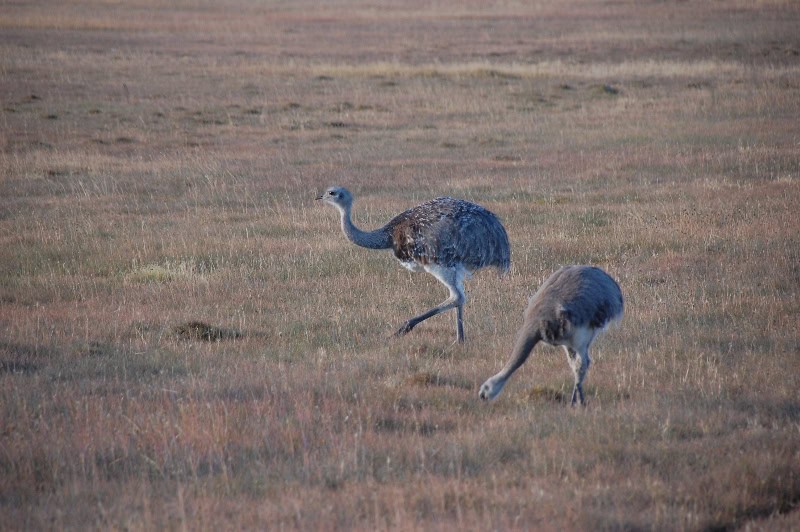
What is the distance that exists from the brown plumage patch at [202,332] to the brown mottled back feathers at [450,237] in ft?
6.38

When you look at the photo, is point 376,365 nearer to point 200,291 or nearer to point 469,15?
point 200,291

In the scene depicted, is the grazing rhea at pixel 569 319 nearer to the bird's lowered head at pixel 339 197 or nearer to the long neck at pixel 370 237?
the long neck at pixel 370 237

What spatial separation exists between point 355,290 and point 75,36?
46.2 meters

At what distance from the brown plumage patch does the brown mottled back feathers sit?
6.38ft

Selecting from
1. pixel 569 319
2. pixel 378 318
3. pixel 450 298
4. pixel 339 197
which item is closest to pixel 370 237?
pixel 339 197

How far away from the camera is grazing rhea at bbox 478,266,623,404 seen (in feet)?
24.5

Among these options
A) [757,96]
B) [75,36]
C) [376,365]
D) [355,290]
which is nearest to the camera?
[376,365]

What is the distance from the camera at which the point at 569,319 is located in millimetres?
7551

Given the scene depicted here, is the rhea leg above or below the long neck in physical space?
below

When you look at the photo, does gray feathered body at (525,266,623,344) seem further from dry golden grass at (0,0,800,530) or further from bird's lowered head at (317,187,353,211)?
bird's lowered head at (317,187,353,211)

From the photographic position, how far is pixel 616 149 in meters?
22.6

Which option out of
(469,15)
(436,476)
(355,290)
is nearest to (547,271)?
(355,290)

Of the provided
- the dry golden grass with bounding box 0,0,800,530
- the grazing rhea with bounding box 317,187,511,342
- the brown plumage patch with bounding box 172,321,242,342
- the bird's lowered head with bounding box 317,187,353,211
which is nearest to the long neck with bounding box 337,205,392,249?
the grazing rhea with bounding box 317,187,511,342

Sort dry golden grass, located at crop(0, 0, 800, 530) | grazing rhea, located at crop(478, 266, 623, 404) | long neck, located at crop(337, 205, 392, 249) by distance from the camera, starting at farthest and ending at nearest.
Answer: long neck, located at crop(337, 205, 392, 249), grazing rhea, located at crop(478, 266, 623, 404), dry golden grass, located at crop(0, 0, 800, 530)
